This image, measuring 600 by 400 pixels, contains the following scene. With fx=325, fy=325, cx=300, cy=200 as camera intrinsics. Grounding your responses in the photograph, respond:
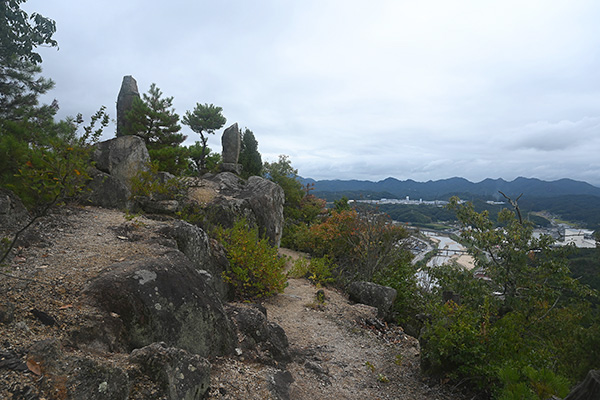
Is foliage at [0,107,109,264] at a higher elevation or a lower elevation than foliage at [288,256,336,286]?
higher

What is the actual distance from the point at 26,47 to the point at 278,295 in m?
10.5

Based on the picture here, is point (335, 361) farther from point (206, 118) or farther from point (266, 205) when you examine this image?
point (206, 118)

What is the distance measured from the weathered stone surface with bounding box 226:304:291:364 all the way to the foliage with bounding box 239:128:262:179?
17565 mm

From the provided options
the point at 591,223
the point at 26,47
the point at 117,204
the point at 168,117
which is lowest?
the point at 591,223

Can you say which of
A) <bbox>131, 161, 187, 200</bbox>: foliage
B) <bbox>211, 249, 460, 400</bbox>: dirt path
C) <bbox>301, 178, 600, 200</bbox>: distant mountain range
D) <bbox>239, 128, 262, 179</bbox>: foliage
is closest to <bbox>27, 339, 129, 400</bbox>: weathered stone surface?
<bbox>211, 249, 460, 400</bbox>: dirt path

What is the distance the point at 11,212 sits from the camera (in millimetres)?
4664

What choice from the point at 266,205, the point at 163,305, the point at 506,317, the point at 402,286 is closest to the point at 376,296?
the point at 402,286

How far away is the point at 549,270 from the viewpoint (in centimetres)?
619

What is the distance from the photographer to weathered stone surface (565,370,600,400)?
6.30 feet

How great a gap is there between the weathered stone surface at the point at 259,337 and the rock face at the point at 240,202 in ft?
15.6

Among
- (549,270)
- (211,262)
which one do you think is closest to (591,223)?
(549,270)

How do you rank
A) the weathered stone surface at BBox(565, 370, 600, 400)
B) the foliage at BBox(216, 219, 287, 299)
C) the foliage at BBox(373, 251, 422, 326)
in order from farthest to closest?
the foliage at BBox(373, 251, 422, 326), the foliage at BBox(216, 219, 287, 299), the weathered stone surface at BBox(565, 370, 600, 400)

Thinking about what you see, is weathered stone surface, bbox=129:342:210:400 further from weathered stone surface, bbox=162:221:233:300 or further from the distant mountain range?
the distant mountain range

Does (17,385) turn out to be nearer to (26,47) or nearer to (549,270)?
(549,270)
